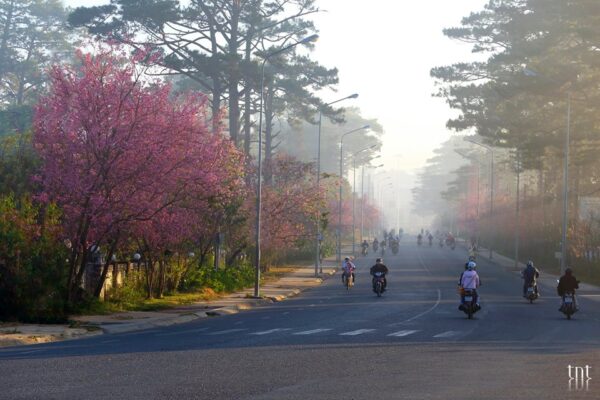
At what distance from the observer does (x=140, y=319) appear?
3022 cm

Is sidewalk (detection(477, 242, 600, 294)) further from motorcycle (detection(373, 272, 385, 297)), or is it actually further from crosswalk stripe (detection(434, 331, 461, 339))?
crosswalk stripe (detection(434, 331, 461, 339))

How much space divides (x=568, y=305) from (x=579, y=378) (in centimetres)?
1740

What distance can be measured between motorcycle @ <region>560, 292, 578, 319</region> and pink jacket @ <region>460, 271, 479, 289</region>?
2852 millimetres

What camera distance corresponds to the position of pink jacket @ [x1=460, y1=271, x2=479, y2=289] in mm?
32250

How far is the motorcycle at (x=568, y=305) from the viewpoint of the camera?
32781 mm

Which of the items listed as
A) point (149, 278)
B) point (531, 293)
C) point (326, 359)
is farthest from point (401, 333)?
point (531, 293)

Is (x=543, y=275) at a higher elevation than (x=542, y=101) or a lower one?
lower

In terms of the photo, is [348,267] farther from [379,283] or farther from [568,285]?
[568,285]

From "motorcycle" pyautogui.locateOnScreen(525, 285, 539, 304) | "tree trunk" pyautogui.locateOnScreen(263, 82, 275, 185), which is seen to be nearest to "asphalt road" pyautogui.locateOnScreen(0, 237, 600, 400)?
"motorcycle" pyautogui.locateOnScreen(525, 285, 539, 304)

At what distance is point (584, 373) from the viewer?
54.7 feet

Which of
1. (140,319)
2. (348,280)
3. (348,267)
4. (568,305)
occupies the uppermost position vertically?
(348,267)

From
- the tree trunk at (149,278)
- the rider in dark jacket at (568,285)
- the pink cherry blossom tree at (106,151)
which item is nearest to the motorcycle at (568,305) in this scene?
the rider in dark jacket at (568,285)

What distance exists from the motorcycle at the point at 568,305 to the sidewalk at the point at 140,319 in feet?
35.4

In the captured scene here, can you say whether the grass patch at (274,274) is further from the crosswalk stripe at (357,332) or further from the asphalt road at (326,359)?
the crosswalk stripe at (357,332)
